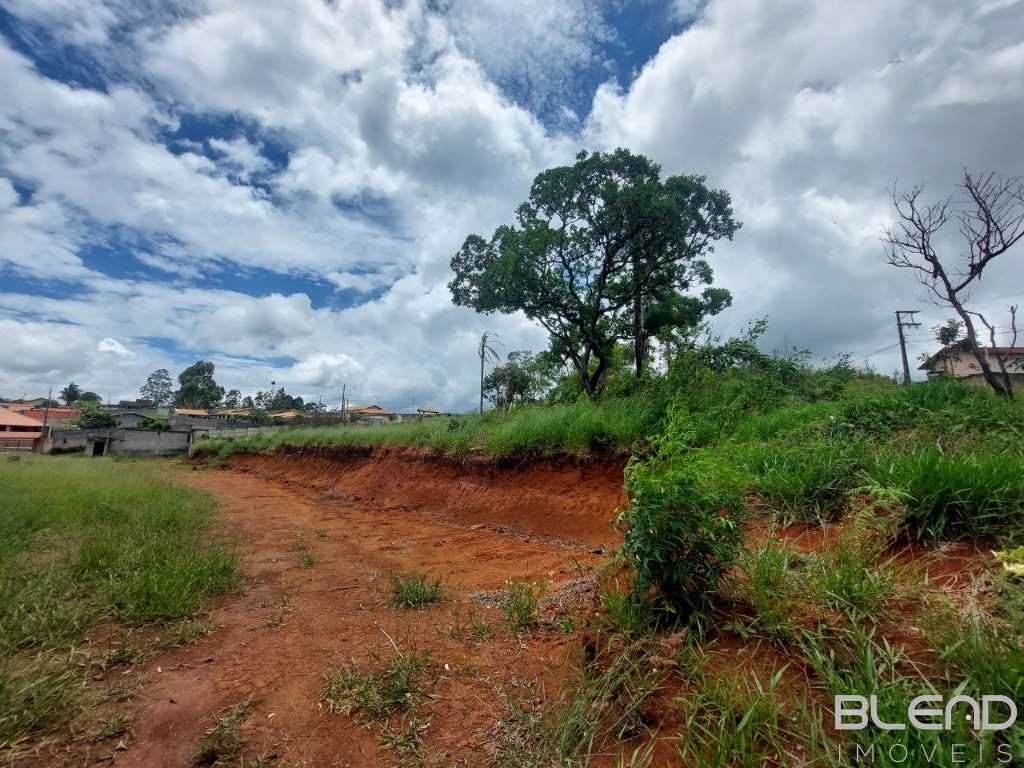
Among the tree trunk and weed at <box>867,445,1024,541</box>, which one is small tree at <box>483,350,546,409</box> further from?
weed at <box>867,445,1024,541</box>

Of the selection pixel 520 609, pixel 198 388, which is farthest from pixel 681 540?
pixel 198 388

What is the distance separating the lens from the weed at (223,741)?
1.88 meters

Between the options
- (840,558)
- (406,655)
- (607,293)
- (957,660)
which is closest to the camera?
(957,660)

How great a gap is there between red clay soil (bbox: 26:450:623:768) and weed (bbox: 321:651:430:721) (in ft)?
0.21

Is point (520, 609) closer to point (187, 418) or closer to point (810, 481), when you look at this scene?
point (810, 481)

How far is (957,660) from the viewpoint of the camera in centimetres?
164

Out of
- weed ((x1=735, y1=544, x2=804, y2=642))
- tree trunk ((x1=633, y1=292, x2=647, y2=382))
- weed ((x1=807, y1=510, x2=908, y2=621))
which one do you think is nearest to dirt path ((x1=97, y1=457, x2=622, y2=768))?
weed ((x1=735, y1=544, x2=804, y2=642))

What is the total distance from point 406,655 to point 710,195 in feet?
45.1

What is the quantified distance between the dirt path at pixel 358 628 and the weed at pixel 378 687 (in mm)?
73

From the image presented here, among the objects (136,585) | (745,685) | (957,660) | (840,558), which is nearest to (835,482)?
(840,558)

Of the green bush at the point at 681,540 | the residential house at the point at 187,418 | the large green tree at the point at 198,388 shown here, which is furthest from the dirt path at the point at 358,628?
the large green tree at the point at 198,388

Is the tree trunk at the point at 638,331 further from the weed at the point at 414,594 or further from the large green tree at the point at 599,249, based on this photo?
the weed at the point at 414,594

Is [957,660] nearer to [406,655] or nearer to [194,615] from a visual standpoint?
[406,655]

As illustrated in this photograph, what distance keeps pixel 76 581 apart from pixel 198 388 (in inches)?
2810
